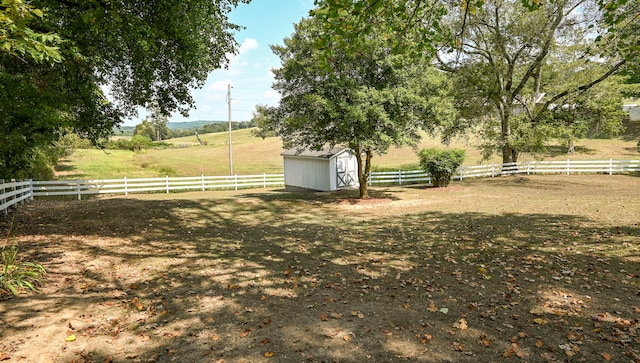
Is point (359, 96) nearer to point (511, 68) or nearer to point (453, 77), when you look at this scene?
point (453, 77)

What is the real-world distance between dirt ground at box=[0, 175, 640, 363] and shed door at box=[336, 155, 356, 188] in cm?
1306

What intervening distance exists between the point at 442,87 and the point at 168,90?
40.3 ft

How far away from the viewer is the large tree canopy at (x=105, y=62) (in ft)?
25.3

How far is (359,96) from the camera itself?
47.5ft


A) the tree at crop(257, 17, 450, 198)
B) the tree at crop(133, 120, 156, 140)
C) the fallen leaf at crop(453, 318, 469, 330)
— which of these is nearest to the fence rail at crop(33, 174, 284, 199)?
the tree at crop(257, 17, 450, 198)

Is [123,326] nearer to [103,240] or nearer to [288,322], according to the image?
[288,322]

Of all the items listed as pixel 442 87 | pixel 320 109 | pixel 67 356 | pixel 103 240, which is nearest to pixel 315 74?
pixel 320 109

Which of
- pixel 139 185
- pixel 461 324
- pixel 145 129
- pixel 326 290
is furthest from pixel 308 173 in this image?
pixel 145 129

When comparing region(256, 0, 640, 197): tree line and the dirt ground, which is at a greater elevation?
region(256, 0, 640, 197): tree line

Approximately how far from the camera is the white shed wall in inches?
974

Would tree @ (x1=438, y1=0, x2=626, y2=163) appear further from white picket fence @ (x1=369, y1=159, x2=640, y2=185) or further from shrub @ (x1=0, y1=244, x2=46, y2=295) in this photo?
shrub @ (x1=0, y1=244, x2=46, y2=295)

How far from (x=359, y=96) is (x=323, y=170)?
1084 cm

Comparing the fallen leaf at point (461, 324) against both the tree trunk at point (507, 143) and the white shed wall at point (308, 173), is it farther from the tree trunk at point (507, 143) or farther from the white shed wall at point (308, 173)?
the tree trunk at point (507, 143)

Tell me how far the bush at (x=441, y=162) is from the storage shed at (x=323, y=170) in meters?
5.12
